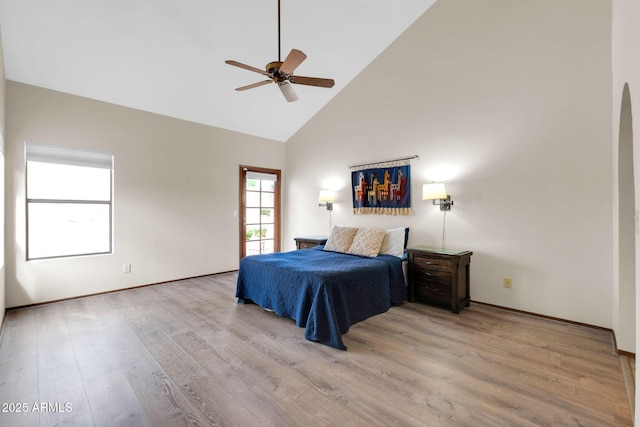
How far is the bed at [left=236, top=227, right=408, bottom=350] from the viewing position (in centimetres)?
261

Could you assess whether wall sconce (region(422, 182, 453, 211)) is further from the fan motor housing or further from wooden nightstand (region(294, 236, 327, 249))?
the fan motor housing

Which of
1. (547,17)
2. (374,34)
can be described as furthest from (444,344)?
(374,34)

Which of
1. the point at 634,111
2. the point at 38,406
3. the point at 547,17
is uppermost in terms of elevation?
the point at 547,17

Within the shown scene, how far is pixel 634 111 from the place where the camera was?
1356 mm

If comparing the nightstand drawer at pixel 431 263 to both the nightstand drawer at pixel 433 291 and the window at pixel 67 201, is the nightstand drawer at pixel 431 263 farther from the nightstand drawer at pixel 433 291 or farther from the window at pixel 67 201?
the window at pixel 67 201

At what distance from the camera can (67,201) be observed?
3.82 meters

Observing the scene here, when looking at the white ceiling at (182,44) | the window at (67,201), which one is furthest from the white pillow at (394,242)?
the window at (67,201)

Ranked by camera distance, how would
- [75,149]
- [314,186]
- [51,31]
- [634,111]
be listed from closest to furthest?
[634,111], [51,31], [75,149], [314,186]

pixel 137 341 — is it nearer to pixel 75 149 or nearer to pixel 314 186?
pixel 75 149

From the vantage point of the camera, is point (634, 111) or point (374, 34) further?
point (374, 34)

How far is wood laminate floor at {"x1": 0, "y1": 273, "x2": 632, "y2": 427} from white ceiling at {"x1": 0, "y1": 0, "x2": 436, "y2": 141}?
2868 mm

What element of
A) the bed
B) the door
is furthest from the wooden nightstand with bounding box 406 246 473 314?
the door

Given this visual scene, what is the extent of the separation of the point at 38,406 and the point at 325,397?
1.74 meters

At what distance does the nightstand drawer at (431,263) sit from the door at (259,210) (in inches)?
129
